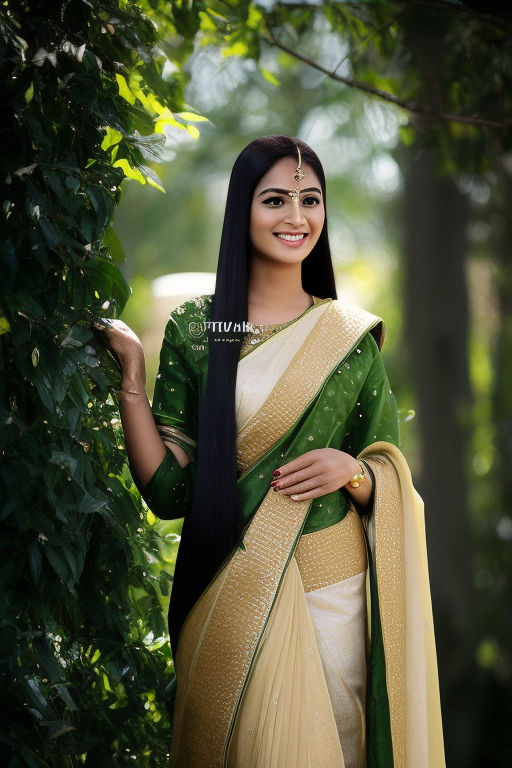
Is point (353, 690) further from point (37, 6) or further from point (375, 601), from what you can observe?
point (37, 6)

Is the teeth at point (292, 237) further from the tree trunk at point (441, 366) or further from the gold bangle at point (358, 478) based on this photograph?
the tree trunk at point (441, 366)

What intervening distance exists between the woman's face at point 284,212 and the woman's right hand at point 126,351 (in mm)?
407

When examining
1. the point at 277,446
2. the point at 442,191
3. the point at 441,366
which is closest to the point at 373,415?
the point at 277,446

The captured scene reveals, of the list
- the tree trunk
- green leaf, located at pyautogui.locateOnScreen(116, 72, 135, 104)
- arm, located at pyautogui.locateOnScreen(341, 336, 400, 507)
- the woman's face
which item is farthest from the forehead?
the tree trunk

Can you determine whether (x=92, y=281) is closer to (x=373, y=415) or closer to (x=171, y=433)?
(x=171, y=433)

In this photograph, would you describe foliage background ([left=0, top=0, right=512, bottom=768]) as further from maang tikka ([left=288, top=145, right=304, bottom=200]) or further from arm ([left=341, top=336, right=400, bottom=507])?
arm ([left=341, top=336, right=400, bottom=507])

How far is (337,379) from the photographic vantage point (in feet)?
7.91

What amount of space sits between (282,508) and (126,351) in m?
0.51

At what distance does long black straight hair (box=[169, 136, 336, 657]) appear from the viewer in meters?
2.29

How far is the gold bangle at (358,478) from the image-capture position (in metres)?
2.36

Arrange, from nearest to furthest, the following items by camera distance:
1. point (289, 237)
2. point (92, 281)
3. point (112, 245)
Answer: point (92, 281) → point (112, 245) → point (289, 237)

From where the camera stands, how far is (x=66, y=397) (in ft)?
6.80

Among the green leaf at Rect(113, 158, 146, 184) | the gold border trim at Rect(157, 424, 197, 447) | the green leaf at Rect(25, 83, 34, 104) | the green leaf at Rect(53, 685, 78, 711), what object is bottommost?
the green leaf at Rect(53, 685, 78, 711)

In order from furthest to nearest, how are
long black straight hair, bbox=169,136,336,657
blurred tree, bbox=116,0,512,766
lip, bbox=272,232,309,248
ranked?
blurred tree, bbox=116,0,512,766 < lip, bbox=272,232,309,248 < long black straight hair, bbox=169,136,336,657
